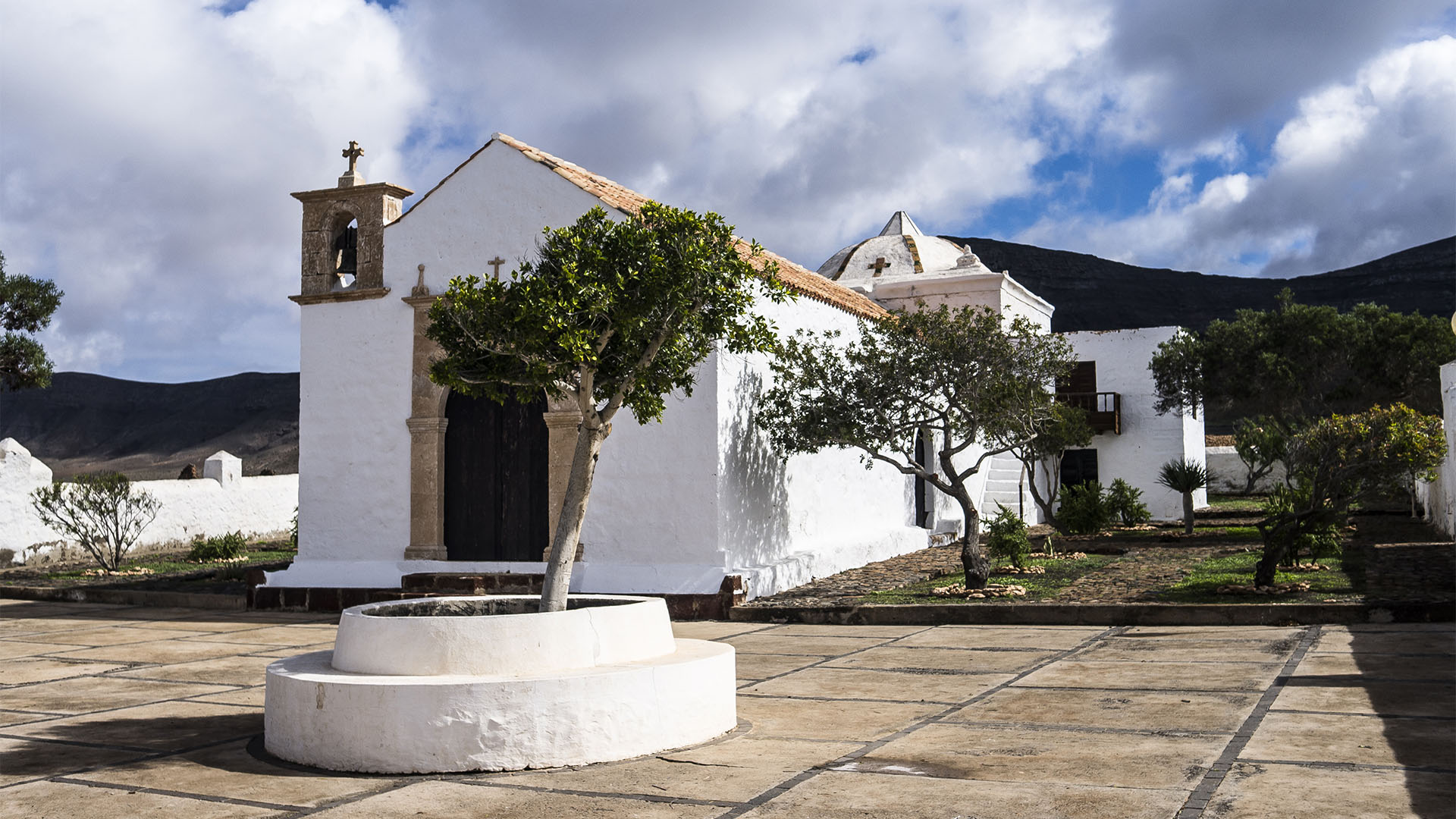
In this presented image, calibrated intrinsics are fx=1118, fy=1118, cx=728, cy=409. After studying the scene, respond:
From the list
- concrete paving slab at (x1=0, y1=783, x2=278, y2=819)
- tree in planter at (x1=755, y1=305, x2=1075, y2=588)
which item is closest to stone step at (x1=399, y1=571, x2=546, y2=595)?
tree in planter at (x1=755, y1=305, x2=1075, y2=588)

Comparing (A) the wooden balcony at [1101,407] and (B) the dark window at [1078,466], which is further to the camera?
(B) the dark window at [1078,466]

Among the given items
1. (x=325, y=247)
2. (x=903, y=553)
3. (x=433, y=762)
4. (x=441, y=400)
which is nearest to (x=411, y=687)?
(x=433, y=762)

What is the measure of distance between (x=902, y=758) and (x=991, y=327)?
7.05 meters

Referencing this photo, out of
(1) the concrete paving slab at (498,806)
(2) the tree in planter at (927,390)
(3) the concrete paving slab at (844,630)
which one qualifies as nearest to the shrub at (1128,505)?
(2) the tree in planter at (927,390)

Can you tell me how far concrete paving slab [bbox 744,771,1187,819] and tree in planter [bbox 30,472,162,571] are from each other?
13.9 meters

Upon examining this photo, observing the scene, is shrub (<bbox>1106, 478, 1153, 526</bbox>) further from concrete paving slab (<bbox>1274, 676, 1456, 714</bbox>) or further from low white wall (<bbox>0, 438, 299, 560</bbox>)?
low white wall (<bbox>0, 438, 299, 560</bbox>)

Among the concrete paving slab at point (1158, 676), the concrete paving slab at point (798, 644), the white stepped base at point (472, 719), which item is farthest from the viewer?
the concrete paving slab at point (798, 644)

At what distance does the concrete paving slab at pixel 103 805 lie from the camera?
4.12 m

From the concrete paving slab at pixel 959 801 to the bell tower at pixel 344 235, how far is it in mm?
9422

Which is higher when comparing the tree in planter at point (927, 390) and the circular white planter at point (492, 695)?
the tree in planter at point (927, 390)

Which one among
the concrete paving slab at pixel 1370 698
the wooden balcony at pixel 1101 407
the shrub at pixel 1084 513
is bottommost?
the concrete paving slab at pixel 1370 698

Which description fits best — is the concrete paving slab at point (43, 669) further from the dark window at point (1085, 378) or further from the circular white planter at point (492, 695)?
the dark window at point (1085, 378)

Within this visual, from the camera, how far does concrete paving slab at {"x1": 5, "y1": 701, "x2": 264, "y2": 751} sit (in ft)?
18.1

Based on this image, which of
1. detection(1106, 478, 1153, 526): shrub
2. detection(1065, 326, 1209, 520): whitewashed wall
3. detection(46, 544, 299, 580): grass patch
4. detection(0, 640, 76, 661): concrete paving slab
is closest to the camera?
detection(0, 640, 76, 661): concrete paving slab
